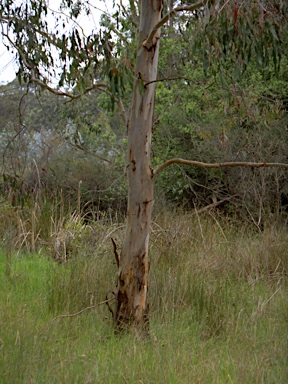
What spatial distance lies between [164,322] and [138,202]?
116 centimetres

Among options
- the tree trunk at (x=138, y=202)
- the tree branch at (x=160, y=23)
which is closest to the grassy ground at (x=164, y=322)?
the tree trunk at (x=138, y=202)

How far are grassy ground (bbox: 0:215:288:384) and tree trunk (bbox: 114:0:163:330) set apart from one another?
26cm

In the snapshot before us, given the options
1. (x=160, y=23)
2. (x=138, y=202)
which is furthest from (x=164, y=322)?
(x=160, y=23)

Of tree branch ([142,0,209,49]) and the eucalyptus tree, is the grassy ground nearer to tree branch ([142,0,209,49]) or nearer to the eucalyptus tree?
the eucalyptus tree

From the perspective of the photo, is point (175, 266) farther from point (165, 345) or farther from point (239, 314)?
point (165, 345)

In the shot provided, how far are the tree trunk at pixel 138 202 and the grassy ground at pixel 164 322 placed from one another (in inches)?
10.1

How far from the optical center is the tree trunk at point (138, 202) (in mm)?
5371

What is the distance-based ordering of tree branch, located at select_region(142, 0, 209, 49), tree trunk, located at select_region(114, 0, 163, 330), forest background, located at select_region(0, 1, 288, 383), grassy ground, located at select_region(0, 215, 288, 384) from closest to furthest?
1. grassy ground, located at select_region(0, 215, 288, 384)
2. forest background, located at select_region(0, 1, 288, 383)
3. tree branch, located at select_region(142, 0, 209, 49)
4. tree trunk, located at select_region(114, 0, 163, 330)

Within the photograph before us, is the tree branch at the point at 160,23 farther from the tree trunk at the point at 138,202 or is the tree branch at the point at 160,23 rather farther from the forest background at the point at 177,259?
the forest background at the point at 177,259

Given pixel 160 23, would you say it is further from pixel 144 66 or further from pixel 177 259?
pixel 177 259

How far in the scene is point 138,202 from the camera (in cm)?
536

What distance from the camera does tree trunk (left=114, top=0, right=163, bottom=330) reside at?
5371 mm

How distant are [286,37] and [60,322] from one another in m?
3.33

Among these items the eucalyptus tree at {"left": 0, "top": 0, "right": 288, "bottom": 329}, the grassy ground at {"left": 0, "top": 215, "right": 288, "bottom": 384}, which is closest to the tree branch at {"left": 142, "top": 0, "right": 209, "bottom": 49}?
the eucalyptus tree at {"left": 0, "top": 0, "right": 288, "bottom": 329}
